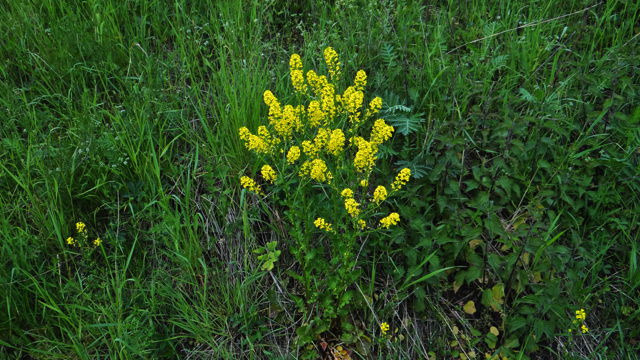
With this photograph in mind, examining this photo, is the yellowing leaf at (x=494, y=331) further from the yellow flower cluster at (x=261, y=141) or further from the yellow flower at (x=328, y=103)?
the yellow flower cluster at (x=261, y=141)

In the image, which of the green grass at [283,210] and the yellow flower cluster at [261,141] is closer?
the yellow flower cluster at [261,141]

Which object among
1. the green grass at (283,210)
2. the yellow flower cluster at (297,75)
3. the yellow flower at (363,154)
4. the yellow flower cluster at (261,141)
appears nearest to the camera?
the yellow flower at (363,154)

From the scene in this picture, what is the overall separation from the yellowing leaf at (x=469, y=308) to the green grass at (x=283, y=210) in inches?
2.0

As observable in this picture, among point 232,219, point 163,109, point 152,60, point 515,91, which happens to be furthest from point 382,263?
point 152,60

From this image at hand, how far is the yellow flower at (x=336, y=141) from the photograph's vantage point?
194 centimetres

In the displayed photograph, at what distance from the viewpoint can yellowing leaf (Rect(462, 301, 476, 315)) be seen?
2362 mm

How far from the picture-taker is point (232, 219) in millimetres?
2623

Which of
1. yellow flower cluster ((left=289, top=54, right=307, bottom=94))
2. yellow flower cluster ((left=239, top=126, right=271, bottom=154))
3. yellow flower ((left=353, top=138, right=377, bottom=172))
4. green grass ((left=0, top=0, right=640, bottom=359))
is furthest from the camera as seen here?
green grass ((left=0, top=0, right=640, bottom=359))

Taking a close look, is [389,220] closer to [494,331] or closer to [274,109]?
[274,109]

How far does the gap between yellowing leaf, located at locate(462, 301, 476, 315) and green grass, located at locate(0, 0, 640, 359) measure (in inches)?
2.0

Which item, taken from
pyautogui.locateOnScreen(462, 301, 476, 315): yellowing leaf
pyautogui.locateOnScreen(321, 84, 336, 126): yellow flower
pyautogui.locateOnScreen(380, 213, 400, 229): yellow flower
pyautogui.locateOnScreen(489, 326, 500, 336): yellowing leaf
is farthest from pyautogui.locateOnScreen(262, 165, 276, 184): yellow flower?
pyautogui.locateOnScreen(489, 326, 500, 336): yellowing leaf

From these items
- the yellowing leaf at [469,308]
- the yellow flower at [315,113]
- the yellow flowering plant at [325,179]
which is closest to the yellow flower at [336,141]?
the yellow flowering plant at [325,179]

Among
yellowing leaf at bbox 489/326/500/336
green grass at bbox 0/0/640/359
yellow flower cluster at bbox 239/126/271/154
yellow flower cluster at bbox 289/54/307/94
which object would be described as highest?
yellow flower cluster at bbox 289/54/307/94

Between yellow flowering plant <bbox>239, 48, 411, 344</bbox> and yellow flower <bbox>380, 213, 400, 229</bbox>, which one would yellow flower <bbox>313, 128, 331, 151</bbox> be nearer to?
yellow flowering plant <bbox>239, 48, 411, 344</bbox>
